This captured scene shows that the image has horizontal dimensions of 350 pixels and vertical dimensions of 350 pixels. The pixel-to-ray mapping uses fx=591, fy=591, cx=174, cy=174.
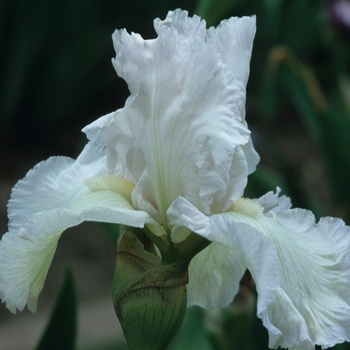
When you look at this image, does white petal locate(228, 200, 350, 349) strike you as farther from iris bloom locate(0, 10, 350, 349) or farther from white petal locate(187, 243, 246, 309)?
white petal locate(187, 243, 246, 309)

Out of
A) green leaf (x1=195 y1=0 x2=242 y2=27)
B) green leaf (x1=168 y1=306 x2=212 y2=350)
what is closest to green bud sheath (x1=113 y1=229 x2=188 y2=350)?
green leaf (x1=168 y1=306 x2=212 y2=350)

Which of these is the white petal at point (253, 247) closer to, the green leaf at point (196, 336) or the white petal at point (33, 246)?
the white petal at point (33, 246)

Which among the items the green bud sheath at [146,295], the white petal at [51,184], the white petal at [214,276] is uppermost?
the white petal at [51,184]

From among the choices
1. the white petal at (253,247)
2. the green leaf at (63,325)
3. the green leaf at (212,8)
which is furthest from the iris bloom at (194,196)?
the green leaf at (212,8)

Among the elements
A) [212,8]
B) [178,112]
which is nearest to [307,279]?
[178,112]

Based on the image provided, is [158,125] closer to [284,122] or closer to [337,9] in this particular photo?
[337,9]

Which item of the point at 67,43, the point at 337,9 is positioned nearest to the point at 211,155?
the point at 337,9
